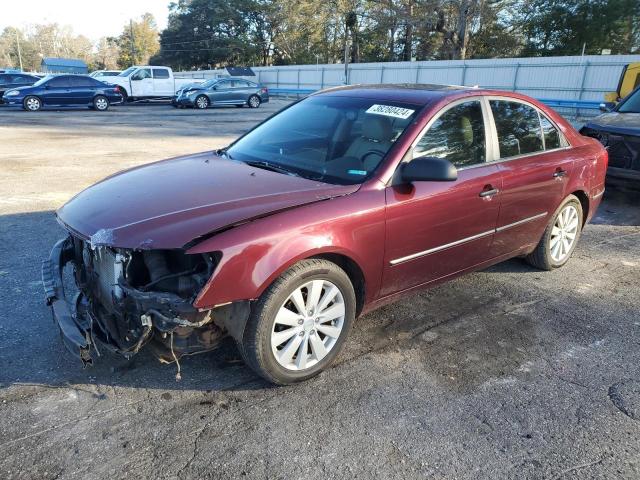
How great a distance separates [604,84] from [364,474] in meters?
24.8

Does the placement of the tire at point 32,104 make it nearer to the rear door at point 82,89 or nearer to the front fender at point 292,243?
the rear door at point 82,89

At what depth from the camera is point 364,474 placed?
239cm

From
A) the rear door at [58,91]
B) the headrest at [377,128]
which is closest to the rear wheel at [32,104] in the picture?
the rear door at [58,91]

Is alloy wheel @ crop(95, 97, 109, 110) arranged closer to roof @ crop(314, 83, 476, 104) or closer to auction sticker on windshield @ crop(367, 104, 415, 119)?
roof @ crop(314, 83, 476, 104)

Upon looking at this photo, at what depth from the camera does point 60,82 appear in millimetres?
20906

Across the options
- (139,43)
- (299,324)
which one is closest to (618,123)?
(299,324)

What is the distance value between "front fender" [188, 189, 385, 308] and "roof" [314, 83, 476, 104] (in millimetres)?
968

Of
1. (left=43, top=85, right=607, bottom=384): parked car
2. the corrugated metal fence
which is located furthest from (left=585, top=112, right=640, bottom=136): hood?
the corrugated metal fence

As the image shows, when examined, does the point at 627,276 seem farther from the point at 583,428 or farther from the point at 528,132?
the point at 583,428

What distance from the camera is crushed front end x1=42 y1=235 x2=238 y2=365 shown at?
102 inches

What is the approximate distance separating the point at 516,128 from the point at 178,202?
2802 millimetres

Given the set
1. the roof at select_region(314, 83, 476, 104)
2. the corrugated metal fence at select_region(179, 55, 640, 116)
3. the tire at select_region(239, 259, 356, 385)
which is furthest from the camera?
the corrugated metal fence at select_region(179, 55, 640, 116)

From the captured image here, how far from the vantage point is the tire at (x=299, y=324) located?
2762 mm

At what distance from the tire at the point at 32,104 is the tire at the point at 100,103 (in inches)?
81.2
